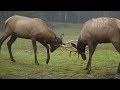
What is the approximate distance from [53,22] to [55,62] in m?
7.82

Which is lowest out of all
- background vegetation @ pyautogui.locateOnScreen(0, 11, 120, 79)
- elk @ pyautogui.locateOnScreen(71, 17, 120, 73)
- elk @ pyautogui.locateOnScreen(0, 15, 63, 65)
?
background vegetation @ pyautogui.locateOnScreen(0, 11, 120, 79)

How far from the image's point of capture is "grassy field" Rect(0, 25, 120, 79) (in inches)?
→ 282

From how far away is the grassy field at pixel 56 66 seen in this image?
23.5ft

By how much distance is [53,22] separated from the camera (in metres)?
16.9

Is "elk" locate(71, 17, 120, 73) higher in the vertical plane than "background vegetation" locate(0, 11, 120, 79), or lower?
higher

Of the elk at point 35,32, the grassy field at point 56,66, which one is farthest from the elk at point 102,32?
the elk at point 35,32

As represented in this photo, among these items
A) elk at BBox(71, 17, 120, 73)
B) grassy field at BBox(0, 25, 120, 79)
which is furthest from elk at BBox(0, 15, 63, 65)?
elk at BBox(71, 17, 120, 73)

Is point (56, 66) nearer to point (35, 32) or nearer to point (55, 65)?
point (55, 65)

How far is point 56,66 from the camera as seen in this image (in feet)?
28.1

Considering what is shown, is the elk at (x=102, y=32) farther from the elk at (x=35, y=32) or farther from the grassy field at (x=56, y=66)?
the elk at (x=35, y=32)

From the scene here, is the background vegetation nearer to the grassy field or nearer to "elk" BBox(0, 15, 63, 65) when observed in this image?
the grassy field

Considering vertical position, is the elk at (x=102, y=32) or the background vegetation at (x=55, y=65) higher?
the elk at (x=102, y=32)
